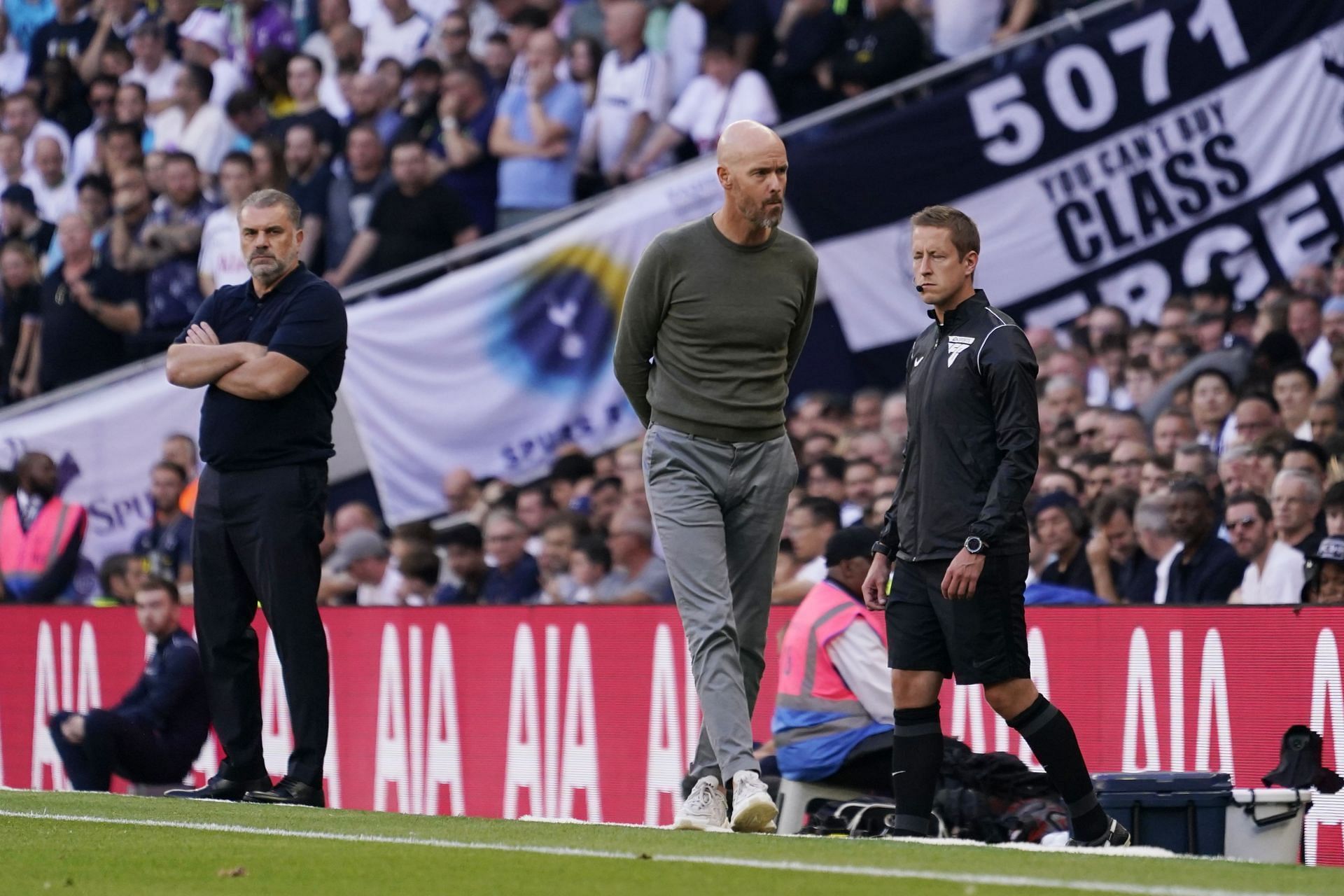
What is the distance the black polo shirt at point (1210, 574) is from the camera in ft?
32.4

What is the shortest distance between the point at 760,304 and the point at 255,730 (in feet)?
8.02

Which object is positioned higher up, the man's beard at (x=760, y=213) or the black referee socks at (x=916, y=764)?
the man's beard at (x=760, y=213)

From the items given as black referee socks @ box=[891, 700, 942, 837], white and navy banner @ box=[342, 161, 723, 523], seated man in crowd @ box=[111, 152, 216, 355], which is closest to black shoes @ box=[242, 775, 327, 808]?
black referee socks @ box=[891, 700, 942, 837]

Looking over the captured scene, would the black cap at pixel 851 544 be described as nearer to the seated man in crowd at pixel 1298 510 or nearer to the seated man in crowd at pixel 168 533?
the seated man in crowd at pixel 1298 510

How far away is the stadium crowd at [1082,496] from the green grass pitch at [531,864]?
3.12 meters

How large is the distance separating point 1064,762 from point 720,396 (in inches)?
59.4


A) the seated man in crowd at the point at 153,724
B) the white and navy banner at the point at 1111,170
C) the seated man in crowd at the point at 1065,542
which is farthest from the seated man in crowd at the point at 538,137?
the seated man in crowd at the point at 1065,542

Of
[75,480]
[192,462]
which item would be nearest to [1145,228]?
[192,462]

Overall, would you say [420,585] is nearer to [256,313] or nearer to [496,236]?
[496,236]

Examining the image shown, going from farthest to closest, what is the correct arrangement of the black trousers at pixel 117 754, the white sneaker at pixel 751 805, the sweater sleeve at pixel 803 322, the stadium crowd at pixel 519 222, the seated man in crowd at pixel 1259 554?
1. the black trousers at pixel 117 754
2. the stadium crowd at pixel 519 222
3. the seated man in crowd at pixel 1259 554
4. the sweater sleeve at pixel 803 322
5. the white sneaker at pixel 751 805

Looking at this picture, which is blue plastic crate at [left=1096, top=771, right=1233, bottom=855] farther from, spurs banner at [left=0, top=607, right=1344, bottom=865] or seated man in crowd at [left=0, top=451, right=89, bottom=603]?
seated man in crowd at [left=0, top=451, right=89, bottom=603]

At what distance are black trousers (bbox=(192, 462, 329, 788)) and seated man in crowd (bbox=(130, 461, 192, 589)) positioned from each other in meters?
5.84

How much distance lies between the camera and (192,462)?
14.8m

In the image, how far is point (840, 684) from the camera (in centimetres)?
918
